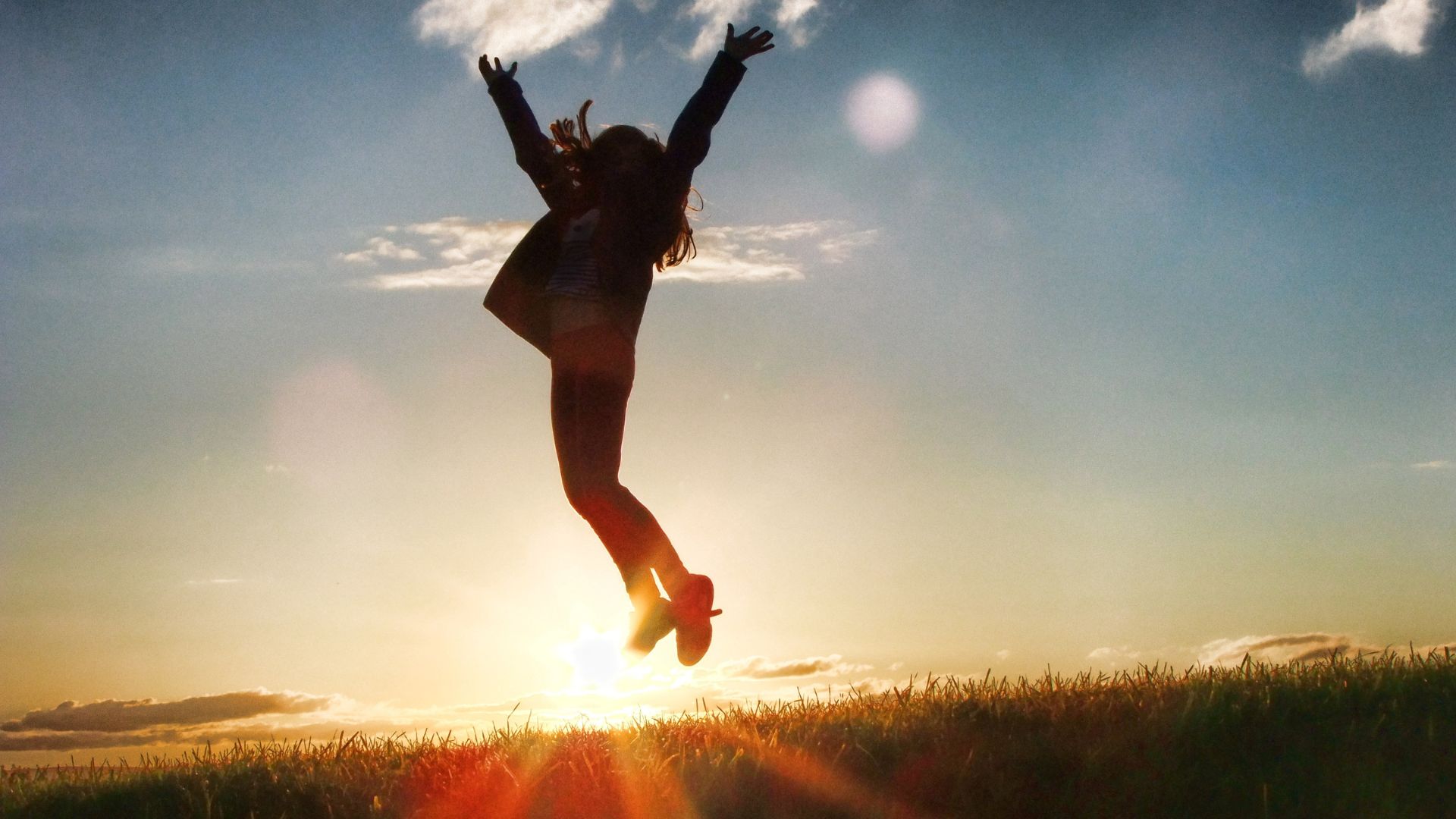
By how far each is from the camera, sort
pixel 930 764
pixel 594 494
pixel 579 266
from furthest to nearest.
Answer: pixel 579 266
pixel 594 494
pixel 930 764

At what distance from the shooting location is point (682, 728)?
6.11 meters

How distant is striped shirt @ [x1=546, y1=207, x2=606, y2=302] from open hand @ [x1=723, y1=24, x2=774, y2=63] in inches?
44.4

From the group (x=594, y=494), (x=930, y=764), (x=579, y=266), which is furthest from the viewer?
(x=579, y=266)

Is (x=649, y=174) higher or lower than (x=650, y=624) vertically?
higher

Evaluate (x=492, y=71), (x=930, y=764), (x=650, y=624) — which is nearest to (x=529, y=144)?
(x=492, y=71)

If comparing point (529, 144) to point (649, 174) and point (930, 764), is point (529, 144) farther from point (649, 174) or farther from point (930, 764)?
point (930, 764)

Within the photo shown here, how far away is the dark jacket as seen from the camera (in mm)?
6148

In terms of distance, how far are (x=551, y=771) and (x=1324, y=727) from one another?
3.64m

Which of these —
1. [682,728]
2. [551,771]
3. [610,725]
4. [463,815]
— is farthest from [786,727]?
[463,815]

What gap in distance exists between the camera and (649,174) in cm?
634

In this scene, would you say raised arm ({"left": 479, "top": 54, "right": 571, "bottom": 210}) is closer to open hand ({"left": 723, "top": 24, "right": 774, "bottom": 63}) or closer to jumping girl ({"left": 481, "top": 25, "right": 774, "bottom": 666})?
jumping girl ({"left": 481, "top": 25, "right": 774, "bottom": 666})

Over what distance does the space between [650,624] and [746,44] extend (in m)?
3.19

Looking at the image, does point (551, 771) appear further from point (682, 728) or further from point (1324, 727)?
point (1324, 727)

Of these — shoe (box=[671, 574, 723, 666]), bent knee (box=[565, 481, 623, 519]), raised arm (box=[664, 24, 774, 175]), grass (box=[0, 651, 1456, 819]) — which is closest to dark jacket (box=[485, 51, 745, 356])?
raised arm (box=[664, 24, 774, 175])
